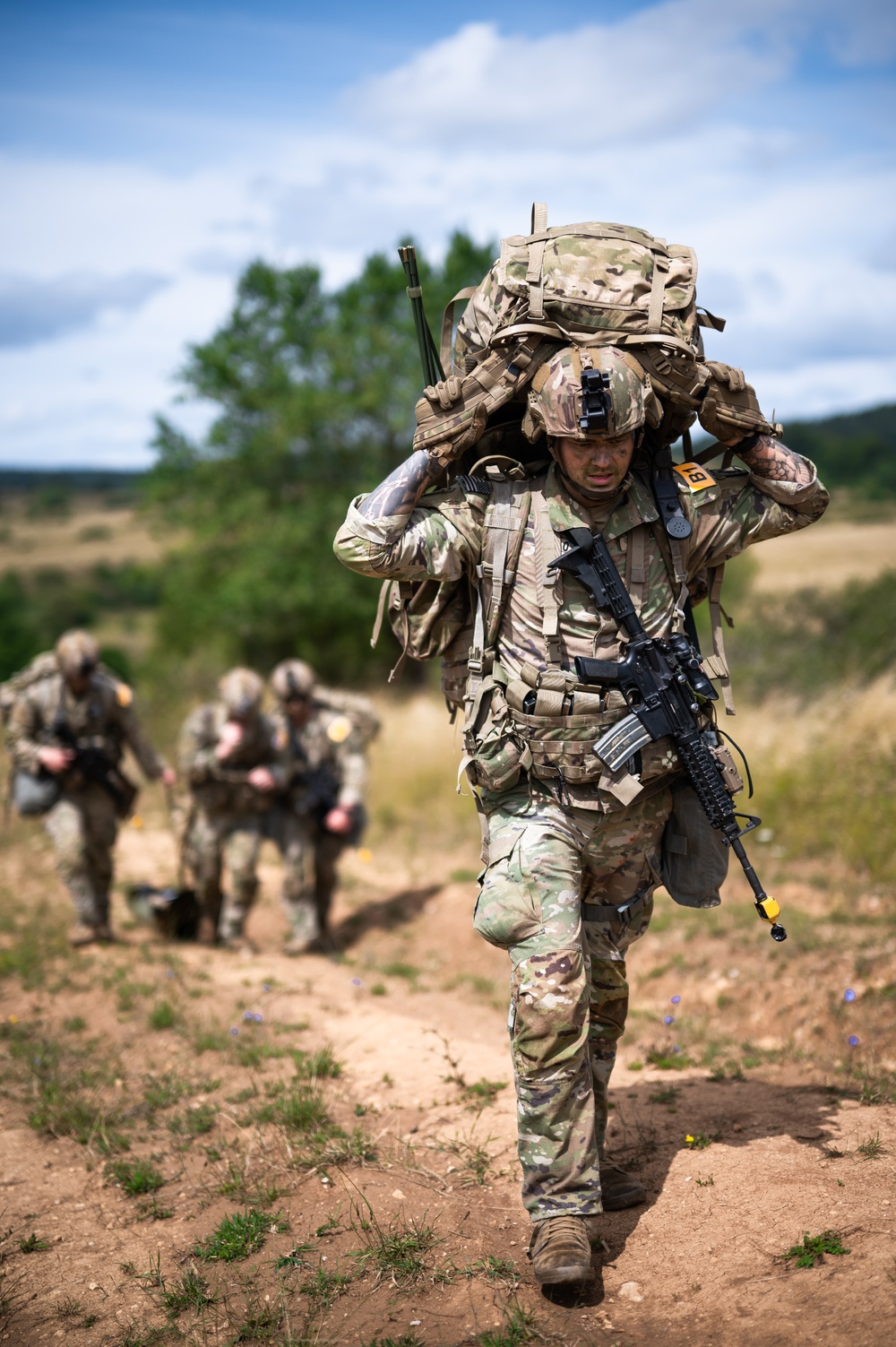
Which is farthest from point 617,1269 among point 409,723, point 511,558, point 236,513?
point 236,513

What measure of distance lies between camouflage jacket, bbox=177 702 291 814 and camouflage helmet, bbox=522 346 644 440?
5.58m

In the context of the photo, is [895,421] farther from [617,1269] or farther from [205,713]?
[617,1269]

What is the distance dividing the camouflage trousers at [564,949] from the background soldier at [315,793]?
5007 mm

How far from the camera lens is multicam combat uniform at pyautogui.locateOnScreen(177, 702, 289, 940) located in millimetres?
8703

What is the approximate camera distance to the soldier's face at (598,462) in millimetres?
3557

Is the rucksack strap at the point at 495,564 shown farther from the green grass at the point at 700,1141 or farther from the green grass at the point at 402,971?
the green grass at the point at 402,971

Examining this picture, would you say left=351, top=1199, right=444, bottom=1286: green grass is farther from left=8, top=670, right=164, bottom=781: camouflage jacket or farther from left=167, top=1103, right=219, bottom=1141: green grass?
left=8, top=670, right=164, bottom=781: camouflage jacket

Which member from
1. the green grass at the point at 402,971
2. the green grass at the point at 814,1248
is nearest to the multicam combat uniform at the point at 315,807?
the green grass at the point at 402,971

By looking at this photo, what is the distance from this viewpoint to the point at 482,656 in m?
3.74

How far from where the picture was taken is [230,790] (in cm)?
884

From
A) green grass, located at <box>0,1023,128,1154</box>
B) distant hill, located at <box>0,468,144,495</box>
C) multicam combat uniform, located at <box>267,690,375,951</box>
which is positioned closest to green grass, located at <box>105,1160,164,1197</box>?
green grass, located at <box>0,1023,128,1154</box>

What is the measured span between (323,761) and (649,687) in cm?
572

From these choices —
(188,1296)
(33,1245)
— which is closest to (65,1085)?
(33,1245)

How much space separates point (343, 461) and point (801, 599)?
1058 cm
